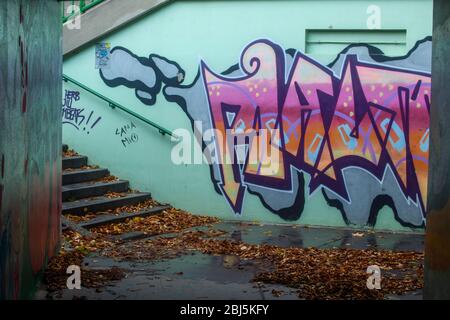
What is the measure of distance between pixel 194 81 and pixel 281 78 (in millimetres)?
1437

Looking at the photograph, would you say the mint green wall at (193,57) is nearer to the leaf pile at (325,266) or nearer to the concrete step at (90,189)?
the concrete step at (90,189)

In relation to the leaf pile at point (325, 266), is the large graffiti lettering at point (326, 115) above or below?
above

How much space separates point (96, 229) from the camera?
901cm

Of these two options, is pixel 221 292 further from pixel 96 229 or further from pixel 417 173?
pixel 417 173

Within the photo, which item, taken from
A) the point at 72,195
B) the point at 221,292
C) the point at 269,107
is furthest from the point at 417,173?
the point at 72,195

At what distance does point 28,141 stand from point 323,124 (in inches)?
218

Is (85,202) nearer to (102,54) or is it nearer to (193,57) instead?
(102,54)

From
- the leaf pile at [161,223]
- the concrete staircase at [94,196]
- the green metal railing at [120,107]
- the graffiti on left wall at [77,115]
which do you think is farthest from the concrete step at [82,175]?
the leaf pile at [161,223]

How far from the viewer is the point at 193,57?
10.5m

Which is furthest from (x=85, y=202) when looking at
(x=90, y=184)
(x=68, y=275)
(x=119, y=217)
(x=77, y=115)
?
(x=68, y=275)

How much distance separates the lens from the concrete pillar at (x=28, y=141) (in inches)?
183

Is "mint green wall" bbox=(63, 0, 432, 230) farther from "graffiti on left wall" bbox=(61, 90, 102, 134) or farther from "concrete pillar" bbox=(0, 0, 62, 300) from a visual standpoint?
"concrete pillar" bbox=(0, 0, 62, 300)

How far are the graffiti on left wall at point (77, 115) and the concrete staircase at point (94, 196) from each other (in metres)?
0.48

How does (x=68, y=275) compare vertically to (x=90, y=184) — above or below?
below
